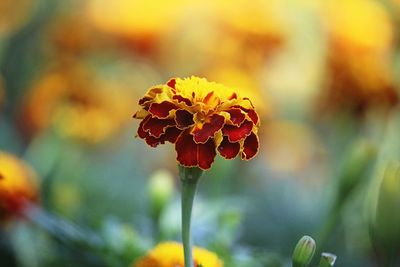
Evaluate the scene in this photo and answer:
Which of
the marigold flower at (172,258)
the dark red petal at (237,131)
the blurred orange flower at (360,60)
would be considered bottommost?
the marigold flower at (172,258)

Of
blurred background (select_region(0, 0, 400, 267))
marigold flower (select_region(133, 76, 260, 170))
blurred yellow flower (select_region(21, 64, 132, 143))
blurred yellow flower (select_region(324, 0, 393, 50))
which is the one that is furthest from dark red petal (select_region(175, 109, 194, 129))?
blurred yellow flower (select_region(324, 0, 393, 50))

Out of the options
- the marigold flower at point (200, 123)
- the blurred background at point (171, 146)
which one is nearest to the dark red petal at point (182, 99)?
the marigold flower at point (200, 123)

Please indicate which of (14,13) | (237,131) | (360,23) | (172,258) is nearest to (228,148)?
(237,131)

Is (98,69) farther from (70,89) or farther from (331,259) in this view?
(331,259)

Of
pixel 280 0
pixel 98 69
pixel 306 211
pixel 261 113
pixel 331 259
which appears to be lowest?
pixel 331 259

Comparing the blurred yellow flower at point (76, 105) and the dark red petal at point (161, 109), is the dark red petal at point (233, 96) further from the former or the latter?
the blurred yellow flower at point (76, 105)

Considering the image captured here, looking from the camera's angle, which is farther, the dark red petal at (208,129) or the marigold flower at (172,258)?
the marigold flower at (172,258)

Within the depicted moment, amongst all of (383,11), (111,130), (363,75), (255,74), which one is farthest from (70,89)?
(383,11)
